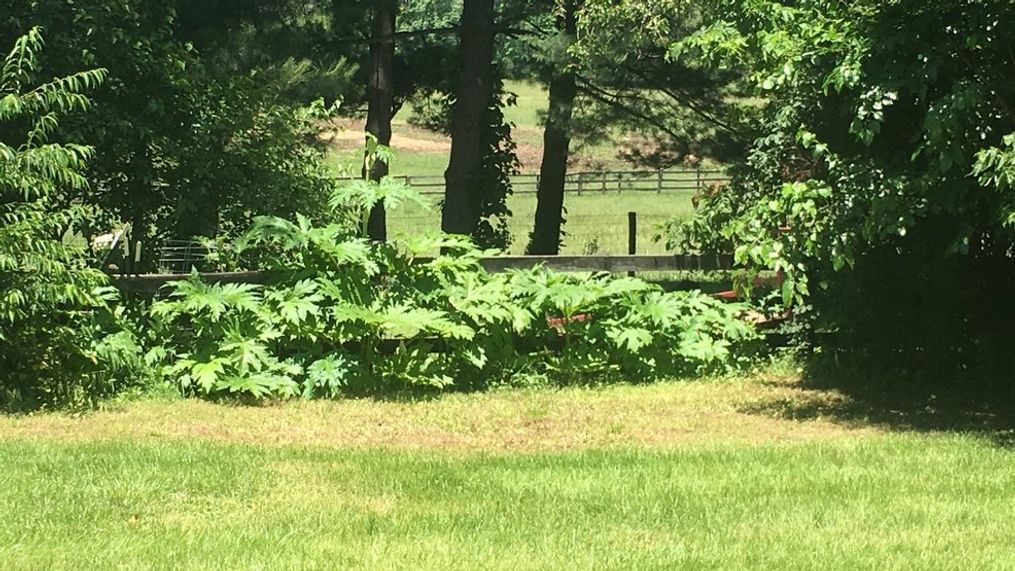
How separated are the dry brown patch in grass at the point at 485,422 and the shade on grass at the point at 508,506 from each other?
449 millimetres

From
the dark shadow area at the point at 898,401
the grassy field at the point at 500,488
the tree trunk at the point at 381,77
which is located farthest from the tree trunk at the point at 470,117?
the grassy field at the point at 500,488

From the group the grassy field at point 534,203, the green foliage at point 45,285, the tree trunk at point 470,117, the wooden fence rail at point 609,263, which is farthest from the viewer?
the grassy field at point 534,203

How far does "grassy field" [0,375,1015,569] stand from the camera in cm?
663

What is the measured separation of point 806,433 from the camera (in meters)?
10.1

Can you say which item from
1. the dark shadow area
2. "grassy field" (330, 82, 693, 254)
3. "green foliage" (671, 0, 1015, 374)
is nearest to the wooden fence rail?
"green foliage" (671, 0, 1015, 374)

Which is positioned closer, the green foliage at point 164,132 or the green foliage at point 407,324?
the green foliage at point 407,324

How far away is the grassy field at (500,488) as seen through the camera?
6629mm

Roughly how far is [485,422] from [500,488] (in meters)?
2.48

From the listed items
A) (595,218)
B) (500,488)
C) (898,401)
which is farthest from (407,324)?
(595,218)

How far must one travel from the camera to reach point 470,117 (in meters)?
22.9

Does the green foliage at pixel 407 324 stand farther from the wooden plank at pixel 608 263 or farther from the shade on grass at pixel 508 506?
the shade on grass at pixel 508 506

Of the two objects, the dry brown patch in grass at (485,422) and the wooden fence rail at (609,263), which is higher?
the wooden fence rail at (609,263)

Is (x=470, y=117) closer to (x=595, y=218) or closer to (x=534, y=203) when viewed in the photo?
(x=595, y=218)

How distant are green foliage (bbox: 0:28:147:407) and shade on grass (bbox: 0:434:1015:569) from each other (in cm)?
152
